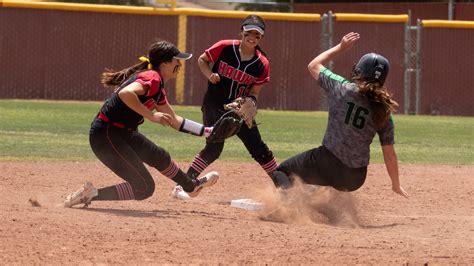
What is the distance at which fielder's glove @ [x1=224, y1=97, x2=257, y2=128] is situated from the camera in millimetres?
8534

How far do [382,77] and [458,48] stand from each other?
676 inches

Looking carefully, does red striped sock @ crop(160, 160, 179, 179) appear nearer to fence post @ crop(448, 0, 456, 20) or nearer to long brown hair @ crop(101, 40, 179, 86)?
long brown hair @ crop(101, 40, 179, 86)

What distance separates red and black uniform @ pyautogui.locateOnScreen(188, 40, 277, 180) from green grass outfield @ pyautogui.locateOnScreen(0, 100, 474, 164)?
3306mm

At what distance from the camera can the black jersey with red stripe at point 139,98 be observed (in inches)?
306

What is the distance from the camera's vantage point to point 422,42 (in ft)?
79.0

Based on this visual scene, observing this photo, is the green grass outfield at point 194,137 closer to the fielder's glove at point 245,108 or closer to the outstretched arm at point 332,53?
the fielder's glove at point 245,108

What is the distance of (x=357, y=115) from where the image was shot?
7695mm

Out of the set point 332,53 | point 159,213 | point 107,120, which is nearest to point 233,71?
point 332,53

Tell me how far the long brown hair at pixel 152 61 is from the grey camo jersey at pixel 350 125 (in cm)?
128

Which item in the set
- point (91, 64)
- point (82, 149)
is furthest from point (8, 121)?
point (91, 64)

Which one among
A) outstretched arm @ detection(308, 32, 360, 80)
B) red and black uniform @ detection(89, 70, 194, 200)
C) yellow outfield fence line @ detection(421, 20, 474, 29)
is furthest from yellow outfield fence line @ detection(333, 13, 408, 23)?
red and black uniform @ detection(89, 70, 194, 200)

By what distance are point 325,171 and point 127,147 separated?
1.63 metres

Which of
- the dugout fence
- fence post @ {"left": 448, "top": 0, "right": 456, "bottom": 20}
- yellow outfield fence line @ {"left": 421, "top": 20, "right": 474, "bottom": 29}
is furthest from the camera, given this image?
fence post @ {"left": 448, "top": 0, "right": 456, "bottom": 20}

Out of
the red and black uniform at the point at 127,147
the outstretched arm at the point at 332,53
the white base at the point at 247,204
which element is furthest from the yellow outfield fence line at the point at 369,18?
the red and black uniform at the point at 127,147
